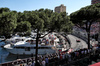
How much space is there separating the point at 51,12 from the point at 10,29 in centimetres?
739

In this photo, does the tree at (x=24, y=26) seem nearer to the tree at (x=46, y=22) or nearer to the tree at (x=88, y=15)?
the tree at (x=46, y=22)

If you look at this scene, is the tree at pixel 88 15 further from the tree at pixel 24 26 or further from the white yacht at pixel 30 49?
the tree at pixel 24 26

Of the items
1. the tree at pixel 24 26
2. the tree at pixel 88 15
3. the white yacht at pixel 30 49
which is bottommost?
the white yacht at pixel 30 49

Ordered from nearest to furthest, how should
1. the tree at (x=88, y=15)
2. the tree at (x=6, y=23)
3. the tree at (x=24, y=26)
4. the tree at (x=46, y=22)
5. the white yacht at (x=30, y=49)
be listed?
the tree at (x=6, y=23)
the tree at (x=24, y=26)
the tree at (x=46, y=22)
the tree at (x=88, y=15)
the white yacht at (x=30, y=49)

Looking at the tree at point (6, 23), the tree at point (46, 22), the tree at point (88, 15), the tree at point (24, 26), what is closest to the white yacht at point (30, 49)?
the tree at point (46, 22)

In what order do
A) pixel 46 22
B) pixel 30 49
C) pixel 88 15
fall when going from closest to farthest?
pixel 46 22 → pixel 88 15 → pixel 30 49

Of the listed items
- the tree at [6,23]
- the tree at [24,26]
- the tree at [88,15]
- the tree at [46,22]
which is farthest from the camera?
the tree at [88,15]

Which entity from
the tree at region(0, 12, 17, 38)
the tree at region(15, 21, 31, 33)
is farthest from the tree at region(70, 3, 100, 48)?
the tree at region(0, 12, 17, 38)

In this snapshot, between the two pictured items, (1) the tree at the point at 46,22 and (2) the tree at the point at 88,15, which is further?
(2) the tree at the point at 88,15

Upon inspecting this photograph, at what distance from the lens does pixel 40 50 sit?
2036cm

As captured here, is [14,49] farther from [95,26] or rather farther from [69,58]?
[95,26]

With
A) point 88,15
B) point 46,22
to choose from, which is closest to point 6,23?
point 46,22

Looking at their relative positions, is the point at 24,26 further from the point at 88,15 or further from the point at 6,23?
the point at 88,15

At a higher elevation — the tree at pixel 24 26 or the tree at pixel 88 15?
the tree at pixel 88 15
